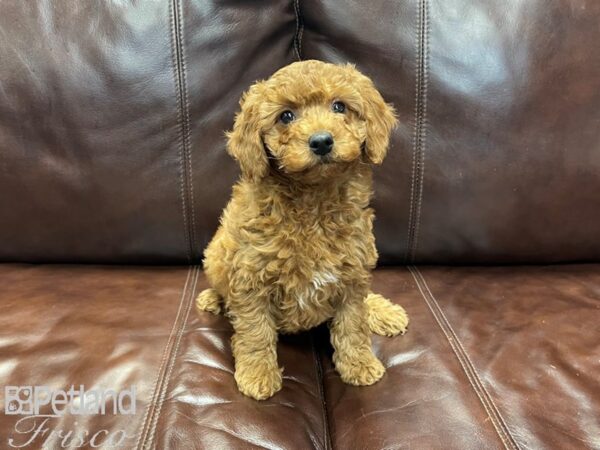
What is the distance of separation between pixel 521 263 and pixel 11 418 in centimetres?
157

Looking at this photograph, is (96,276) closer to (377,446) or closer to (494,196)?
(377,446)

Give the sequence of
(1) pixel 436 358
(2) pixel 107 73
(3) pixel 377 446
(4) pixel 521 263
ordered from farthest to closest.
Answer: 1. (4) pixel 521 263
2. (2) pixel 107 73
3. (1) pixel 436 358
4. (3) pixel 377 446

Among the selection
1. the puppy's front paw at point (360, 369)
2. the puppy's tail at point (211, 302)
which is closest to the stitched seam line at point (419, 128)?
the puppy's front paw at point (360, 369)

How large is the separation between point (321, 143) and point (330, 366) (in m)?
0.64

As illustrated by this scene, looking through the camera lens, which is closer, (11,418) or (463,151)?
(11,418)

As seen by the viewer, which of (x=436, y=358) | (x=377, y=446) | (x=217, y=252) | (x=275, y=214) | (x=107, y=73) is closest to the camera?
(x=377, y=446)

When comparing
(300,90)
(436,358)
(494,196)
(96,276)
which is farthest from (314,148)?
(96,276)

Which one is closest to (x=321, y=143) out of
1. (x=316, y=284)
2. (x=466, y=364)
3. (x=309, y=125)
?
(x=309, y=125)

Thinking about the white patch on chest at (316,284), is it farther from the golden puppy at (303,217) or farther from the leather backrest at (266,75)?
the leather backrest at (266,75)

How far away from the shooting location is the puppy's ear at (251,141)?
3.97ft

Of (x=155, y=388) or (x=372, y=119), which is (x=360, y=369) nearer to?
(x=155, y=388)

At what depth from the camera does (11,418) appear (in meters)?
1.15

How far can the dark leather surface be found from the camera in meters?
1.15

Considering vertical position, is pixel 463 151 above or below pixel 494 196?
above
